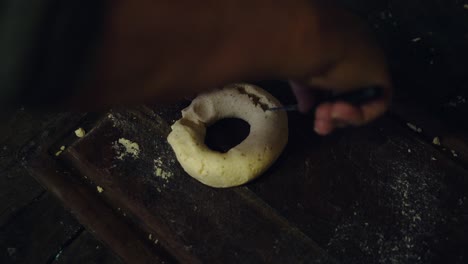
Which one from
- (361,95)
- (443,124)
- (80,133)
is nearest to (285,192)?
(361,95)

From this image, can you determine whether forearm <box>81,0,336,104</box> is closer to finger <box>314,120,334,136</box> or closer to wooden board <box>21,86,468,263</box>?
finger <box>314,120,334,136</box>

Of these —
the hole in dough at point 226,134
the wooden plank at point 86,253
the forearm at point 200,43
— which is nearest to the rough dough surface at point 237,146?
the hole in dough at point 226,134

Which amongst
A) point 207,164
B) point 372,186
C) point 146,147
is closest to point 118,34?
point 207,164

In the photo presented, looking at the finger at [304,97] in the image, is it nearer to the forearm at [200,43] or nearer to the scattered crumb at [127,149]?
the forearm at [200,43]

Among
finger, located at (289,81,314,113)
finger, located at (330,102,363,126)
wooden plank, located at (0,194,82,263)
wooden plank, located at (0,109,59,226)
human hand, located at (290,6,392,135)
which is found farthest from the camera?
wooden plank, located at (0,109,59,226)

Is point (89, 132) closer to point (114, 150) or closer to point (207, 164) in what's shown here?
point (114, 150)

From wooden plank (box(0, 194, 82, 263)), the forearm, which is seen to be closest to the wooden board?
wooden plank (box(0, 194, 82, 263))

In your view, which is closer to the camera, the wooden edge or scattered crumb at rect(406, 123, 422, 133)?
the wooden edge
